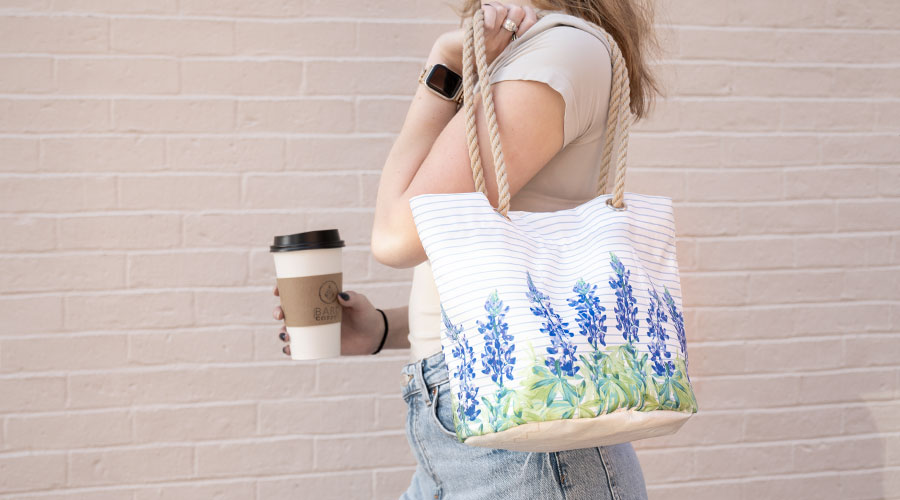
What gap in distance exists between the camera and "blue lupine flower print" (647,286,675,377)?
676mm

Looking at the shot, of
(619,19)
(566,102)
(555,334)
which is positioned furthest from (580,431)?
(619,19)

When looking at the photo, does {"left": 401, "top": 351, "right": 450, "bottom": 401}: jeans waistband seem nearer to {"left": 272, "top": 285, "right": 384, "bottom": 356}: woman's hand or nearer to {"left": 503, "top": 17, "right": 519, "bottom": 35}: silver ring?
{"left": 272, "top": 285, "right": 384, "bottom": 356}: woman's hand

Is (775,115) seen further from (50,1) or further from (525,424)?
(50,1)

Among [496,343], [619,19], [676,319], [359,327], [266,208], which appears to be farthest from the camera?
[266,208]

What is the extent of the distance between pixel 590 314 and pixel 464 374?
0.42 feet

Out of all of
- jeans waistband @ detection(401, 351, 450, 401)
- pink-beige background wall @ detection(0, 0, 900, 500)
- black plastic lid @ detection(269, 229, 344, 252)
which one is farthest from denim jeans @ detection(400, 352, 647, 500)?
pink-beige background wall @ detection(0, 0, 900, 500)

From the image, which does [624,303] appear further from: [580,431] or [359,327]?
[359,327]

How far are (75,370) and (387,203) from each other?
124cm

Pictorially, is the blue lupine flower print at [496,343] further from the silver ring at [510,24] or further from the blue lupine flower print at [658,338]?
the silver ring at [510,24]

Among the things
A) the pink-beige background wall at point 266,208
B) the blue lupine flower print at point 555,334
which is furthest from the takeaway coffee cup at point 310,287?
the pink-beige background wall at point 266,208

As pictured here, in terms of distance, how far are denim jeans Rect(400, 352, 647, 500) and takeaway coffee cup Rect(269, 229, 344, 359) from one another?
15 centimetres

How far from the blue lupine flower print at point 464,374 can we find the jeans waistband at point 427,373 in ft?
0.50

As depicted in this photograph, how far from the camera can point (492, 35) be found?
74 cm

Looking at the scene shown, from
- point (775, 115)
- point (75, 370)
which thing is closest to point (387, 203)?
point (75, 370)
